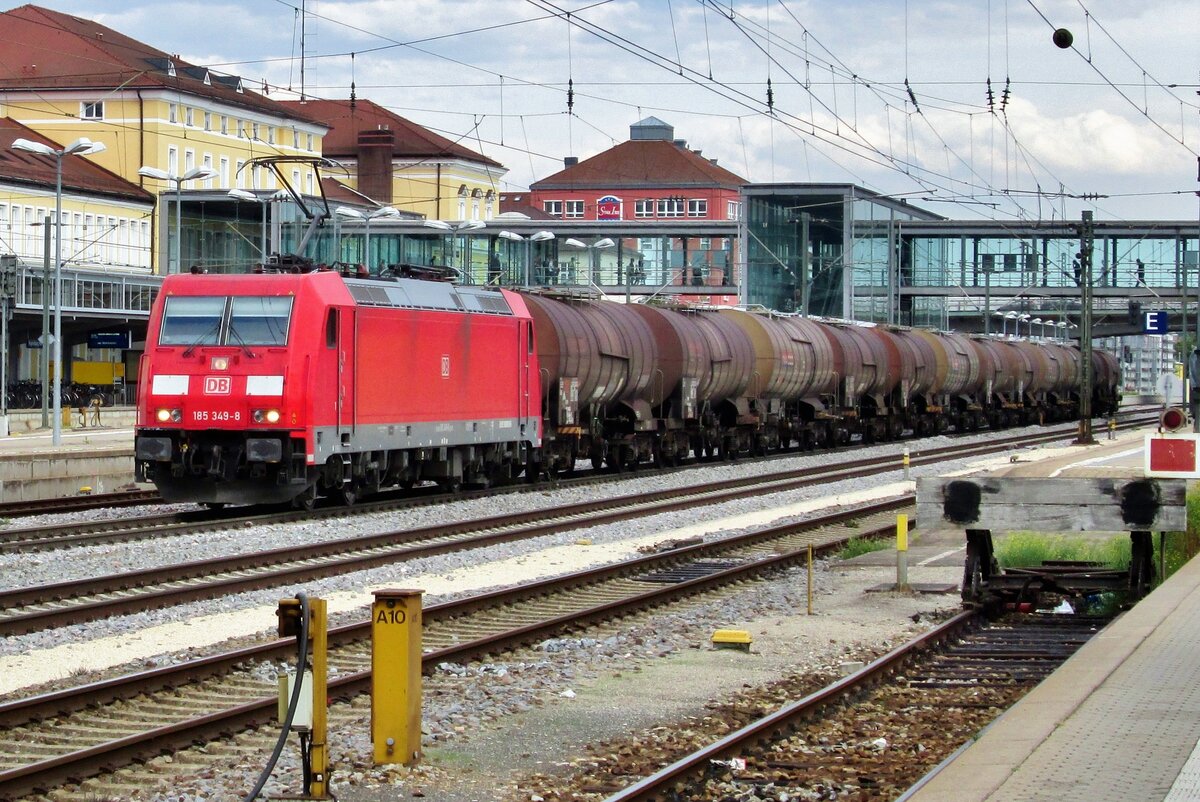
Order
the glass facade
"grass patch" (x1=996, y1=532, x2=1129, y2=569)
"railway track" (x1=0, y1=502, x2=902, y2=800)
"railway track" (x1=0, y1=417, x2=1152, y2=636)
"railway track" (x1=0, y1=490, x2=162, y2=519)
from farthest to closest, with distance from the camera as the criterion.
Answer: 1. the glass facade
2. "railway track" (x1=0, y1=490, x2=162, y2=519)
3. "grass patch" (x1=996, y1=532, x2=1129, y2=569)
4. "railway track" (x1=0, y1=417, x2=1152, y2=636)
5. "railway track" (x1=0, y1=502, x2=902, y2=800)

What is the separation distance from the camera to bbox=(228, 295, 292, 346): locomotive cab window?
22891 millimetres

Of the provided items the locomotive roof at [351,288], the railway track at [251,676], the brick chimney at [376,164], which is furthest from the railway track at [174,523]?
the brick chimney at [376,164]

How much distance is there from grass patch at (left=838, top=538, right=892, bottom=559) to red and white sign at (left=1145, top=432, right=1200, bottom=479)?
294 inches

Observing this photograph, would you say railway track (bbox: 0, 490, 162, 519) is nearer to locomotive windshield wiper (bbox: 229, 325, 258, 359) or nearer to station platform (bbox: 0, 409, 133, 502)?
station platform (bbox: 0, 409, 133, 502)

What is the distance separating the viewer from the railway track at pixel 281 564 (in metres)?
Result: 15.2

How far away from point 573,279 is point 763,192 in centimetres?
1653

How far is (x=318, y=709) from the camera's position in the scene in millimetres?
8656

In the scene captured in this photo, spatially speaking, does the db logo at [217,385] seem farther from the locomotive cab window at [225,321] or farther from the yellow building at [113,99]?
the yellow building at [113,99]

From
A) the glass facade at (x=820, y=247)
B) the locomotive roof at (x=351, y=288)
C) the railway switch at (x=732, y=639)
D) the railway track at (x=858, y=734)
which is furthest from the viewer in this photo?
the glass facade at (x=820, y=247)

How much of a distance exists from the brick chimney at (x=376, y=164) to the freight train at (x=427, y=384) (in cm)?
6877

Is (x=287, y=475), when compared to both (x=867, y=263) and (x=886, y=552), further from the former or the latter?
(x=867, y=263)

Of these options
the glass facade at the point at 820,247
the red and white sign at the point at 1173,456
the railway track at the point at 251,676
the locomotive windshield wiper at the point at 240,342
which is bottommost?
the railway track at the point at 251,676

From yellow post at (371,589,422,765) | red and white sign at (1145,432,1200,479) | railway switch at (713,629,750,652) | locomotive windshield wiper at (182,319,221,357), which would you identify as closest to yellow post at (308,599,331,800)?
yellow post at (371,589,422,765)

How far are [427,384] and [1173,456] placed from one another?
14.2m
